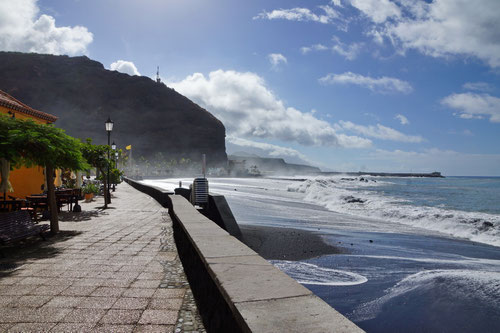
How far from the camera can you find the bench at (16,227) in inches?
221

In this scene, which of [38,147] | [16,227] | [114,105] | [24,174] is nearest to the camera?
[16,227]

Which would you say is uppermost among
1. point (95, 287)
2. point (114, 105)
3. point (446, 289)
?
point (114, 105)

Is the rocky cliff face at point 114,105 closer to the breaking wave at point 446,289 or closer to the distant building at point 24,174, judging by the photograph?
the distant building at point 24,174

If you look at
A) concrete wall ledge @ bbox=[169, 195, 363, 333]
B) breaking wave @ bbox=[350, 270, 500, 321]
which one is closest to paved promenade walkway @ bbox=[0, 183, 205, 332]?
concrete wall ledge @ bbox=[169, 195, 363, 333]

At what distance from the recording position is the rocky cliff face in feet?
502

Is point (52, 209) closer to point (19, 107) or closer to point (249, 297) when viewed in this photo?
point (249, 297)

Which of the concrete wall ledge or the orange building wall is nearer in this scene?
the concrete wall ledge

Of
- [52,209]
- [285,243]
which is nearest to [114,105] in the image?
[285,243]

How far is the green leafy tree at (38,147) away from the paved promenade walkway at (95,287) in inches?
61.6

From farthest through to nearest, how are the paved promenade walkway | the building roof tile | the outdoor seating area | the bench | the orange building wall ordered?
the orange building wall < the building roof tile < the outdoor seating area < the bench < the paved promenade walkway

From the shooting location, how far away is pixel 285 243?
33.7ft

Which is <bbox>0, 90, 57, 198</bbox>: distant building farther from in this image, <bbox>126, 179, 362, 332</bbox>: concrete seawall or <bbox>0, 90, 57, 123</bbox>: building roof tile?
<bbox>126, 179, 362, 332</bbox>: concrete seawall

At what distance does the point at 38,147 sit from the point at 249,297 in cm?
640

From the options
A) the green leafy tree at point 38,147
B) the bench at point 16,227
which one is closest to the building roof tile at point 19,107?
the green leafy tree at point 38,147
